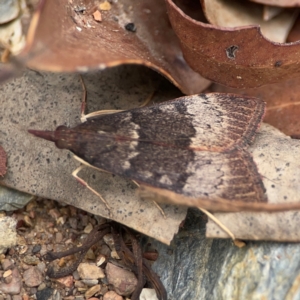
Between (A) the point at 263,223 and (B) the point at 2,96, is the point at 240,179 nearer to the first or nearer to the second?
(A) the point at 263,223

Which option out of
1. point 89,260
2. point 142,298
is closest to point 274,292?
point 142,298

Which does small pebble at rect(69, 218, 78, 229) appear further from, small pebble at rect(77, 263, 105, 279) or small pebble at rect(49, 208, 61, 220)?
small pebble at rect(77, 263, 105, 279)

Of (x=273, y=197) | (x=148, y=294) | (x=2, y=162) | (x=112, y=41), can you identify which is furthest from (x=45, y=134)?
(x=273, y=197)

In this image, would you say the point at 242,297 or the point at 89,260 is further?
the point at 89,260

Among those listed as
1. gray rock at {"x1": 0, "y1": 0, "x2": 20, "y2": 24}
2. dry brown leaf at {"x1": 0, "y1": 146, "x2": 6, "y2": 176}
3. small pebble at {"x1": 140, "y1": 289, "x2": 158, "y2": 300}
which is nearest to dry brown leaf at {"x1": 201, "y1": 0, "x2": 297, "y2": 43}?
gray rock at {"x1": 0, "y1": 0, "x2": 20, "y2": 24}

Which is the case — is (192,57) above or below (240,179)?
above

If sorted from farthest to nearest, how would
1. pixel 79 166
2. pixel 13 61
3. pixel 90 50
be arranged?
pixel 79 166
pixel 90 50
pixel 13 61
